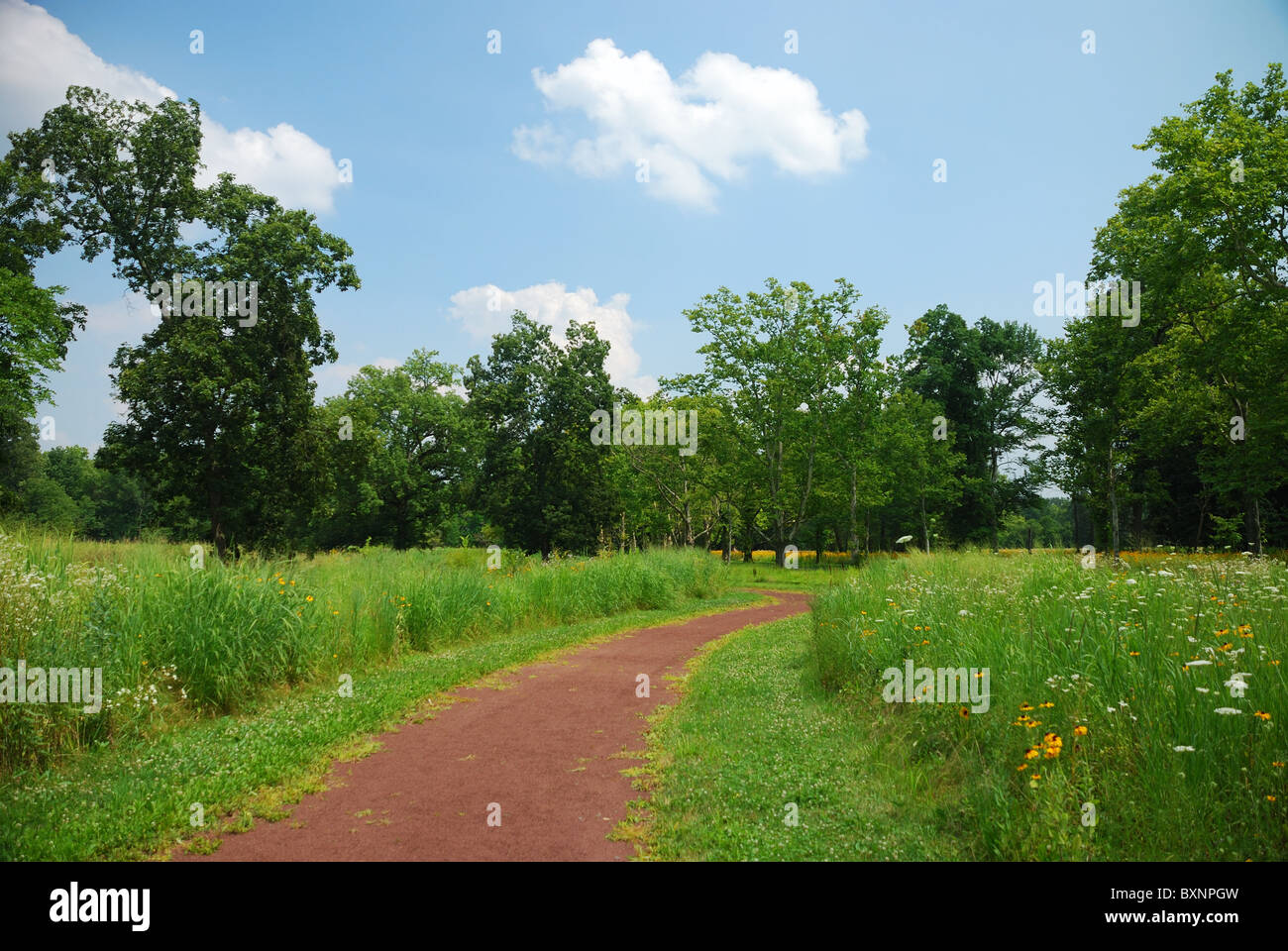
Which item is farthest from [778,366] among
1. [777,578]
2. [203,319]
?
[203,319]

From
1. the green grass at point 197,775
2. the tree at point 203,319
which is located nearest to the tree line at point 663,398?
the tree at point 203,319

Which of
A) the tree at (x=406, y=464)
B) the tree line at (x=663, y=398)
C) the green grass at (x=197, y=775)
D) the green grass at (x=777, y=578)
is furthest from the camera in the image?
the tree at (x=406, y=464)

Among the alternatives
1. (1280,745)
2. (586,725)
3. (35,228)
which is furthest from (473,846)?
(35,228)

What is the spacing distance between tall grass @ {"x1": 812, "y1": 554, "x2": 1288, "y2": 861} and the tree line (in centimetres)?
1264

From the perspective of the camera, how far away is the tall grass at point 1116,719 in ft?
12.3

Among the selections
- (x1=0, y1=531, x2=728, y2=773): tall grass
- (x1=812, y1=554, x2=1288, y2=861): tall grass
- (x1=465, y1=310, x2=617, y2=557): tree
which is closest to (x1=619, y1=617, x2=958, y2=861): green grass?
(x1=812, y1=554, x2=1288, y2=861): tall grass

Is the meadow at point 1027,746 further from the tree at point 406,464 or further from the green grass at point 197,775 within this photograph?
the tree at point 406,464

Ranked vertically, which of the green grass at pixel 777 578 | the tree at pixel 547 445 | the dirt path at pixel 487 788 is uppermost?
the tree at pixel 547 445

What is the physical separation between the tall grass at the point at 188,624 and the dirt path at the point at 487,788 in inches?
81.1

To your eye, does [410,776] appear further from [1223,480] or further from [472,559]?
[1223,480]

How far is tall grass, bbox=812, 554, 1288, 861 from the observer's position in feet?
12.3

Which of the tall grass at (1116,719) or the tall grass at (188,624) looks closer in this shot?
the tall grass at (1116,719)
